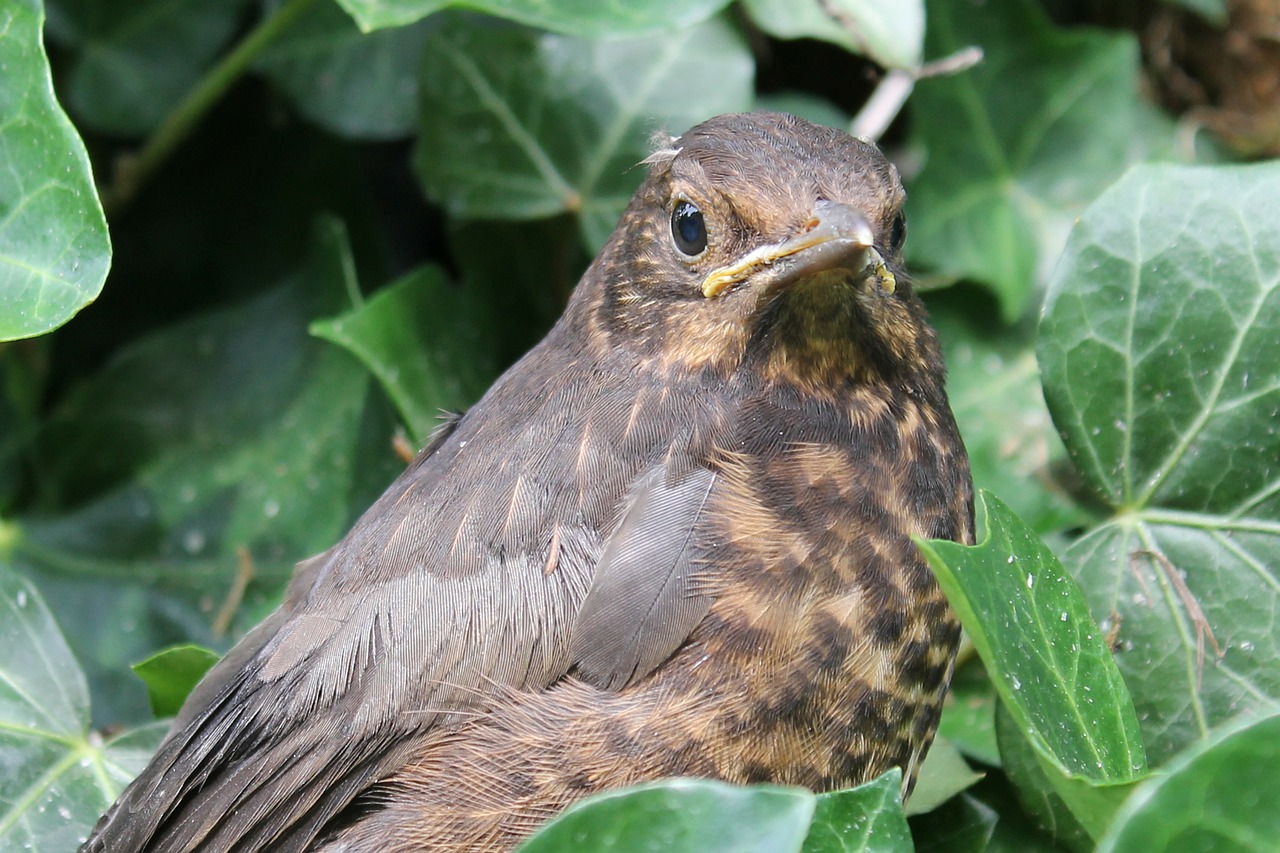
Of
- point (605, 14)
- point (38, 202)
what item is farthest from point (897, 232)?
point (38, 202)

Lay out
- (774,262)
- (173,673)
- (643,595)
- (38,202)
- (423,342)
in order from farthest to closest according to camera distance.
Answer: (423,342)
(173,673)
(38,202)
(774,262)
(643,595)

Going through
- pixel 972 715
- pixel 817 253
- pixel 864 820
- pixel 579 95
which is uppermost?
pixel 817 253

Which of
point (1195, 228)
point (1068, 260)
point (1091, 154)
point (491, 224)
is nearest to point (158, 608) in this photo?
point (491, 224)

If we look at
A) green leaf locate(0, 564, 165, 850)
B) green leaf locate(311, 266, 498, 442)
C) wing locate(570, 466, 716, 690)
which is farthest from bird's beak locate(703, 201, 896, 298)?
green leaf locate(0, 564, 165, 850)

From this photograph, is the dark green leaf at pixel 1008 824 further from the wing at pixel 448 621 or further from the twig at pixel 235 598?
the twig at pixel 235 598

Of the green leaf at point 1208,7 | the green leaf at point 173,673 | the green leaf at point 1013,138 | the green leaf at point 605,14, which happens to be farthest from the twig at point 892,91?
the green leaf at point 173,673

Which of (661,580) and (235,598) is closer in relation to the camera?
(661,580)

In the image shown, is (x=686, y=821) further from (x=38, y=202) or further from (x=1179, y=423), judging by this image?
(x=38, y=202)
